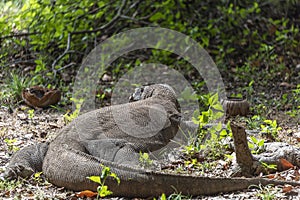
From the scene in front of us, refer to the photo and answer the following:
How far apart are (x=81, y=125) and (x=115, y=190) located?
1.13 meters

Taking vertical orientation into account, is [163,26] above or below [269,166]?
above

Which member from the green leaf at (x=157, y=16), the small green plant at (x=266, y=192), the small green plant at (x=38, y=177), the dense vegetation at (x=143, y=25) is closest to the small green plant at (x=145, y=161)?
the small green plant at (x=38, y=177)

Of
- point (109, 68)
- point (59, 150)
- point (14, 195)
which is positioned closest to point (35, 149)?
point (59, 150)

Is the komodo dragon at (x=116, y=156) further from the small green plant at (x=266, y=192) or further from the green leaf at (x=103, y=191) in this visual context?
the green leaf at (x=103, y=191)

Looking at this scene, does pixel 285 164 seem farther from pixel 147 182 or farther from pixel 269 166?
pixel 147 182

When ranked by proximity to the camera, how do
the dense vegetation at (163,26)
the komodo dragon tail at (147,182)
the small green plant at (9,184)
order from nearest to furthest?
the komodo dragon tail at (147,182)
the small green plant at (9,184)
the dense vegetation at (163,26)

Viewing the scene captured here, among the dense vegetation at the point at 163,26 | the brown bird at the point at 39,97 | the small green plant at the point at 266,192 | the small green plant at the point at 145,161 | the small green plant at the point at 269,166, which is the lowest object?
the small green plant at the point at 266,192

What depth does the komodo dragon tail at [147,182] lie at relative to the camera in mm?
3396

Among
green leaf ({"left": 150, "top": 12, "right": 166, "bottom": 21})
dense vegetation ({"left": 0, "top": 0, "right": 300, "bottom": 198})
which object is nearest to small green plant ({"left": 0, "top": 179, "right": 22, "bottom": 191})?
dense vegetation ({"left": 0, "top": 0, "right": 300, "bottom": 198})

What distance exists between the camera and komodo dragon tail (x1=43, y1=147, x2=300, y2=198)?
340 cm

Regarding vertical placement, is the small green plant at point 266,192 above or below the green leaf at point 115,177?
below

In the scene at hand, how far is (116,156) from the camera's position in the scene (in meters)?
4.26

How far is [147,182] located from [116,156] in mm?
861

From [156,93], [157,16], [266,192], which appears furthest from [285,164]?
[157,16]
